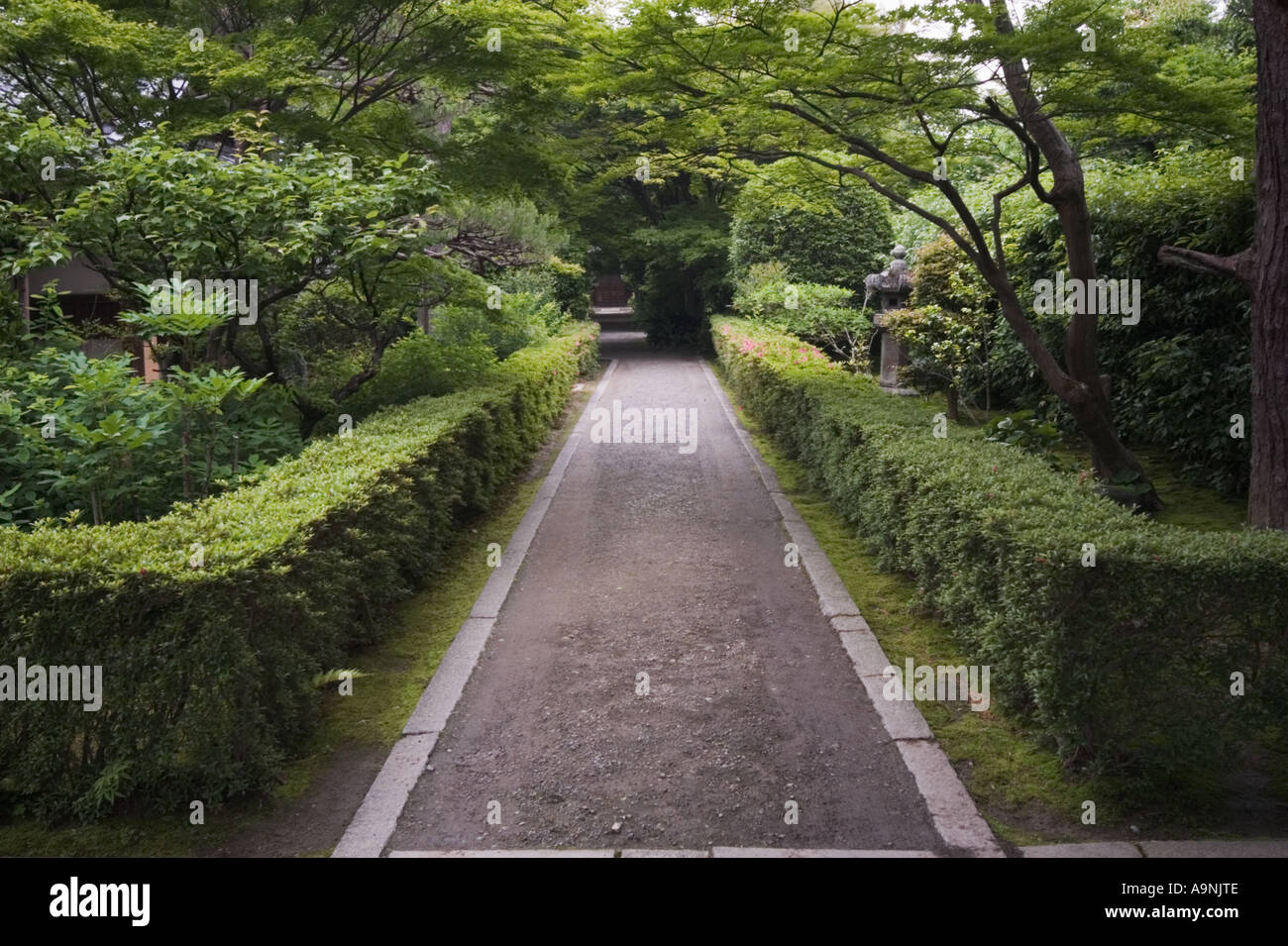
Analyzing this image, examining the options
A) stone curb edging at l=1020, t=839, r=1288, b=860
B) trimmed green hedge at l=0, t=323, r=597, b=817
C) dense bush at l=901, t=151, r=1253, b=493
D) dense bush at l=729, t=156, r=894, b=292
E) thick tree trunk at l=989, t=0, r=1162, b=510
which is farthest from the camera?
dense bush at l=729, t=156, r=894, b=292

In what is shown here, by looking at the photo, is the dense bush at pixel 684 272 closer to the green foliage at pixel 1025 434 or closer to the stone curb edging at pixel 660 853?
the green foliage at pixel 1025 434

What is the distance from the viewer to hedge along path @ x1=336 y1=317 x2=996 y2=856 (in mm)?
4035

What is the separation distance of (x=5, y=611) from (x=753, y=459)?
9.86 metres

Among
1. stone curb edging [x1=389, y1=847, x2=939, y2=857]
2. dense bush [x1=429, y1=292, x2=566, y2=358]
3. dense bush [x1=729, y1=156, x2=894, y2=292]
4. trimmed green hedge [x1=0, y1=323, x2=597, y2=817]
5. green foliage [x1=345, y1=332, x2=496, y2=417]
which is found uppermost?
dense bush [x1=729, y1=156, x2=894, y2=292]

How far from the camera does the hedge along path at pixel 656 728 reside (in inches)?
159

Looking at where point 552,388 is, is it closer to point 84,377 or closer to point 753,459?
point 753,459

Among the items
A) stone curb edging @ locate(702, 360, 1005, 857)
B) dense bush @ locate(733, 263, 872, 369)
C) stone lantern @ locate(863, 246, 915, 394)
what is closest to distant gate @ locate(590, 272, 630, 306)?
dense bush @ locate(733, 263, 872, 369)

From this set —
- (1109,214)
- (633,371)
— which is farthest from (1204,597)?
(633,371)

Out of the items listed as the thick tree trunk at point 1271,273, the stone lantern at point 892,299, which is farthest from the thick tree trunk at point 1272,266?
the stone lantern at point 892,299

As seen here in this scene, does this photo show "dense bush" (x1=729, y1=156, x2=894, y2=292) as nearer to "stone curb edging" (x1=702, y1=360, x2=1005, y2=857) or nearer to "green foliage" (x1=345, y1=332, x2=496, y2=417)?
"green foliage" (x1=345, y1=332, x2=496, y2=417)

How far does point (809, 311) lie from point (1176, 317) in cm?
1072

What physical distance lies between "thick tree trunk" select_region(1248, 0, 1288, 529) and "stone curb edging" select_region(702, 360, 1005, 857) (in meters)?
2.78

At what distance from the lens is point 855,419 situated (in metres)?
8.78

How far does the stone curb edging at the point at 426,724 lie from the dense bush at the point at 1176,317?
634 centimetres
